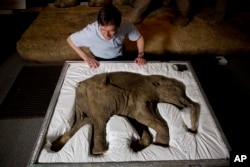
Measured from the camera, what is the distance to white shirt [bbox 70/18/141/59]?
153 cm

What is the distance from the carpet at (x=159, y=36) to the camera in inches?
84.3

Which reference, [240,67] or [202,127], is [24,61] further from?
[240,67]

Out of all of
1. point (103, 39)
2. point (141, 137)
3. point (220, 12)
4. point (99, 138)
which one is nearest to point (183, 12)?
point (220, 12)

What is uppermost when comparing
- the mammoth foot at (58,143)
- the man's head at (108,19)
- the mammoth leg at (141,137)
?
the man's head at (108,19)

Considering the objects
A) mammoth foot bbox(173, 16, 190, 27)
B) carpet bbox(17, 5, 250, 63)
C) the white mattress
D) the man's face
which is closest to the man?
the man's face

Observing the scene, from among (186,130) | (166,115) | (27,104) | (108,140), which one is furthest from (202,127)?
(27,104)

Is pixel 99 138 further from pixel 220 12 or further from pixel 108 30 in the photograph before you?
pixel 220 12

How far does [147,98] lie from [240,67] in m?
1.28

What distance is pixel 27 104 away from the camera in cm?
180

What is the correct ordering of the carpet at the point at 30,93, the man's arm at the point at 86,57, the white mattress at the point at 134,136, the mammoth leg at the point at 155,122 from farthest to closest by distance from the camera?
the carpet at the point at 30,93
the man's arm at the point at 86,57
the mammoth leg at the point at 155,122
the white mattress at the point at 134,136

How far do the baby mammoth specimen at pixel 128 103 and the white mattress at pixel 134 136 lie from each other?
0.04 m

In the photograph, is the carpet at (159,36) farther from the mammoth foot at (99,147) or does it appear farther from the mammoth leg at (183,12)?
the mammoth foot at (99,147)

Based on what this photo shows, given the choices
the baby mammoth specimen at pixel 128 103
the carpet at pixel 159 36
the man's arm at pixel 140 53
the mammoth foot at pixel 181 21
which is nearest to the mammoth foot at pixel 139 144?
the baby mammoth specimen at pixel 128 103

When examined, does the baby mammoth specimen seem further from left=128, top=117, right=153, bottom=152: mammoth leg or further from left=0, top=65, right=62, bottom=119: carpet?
left=0, top=65, right=62, bottom=119: carpet
